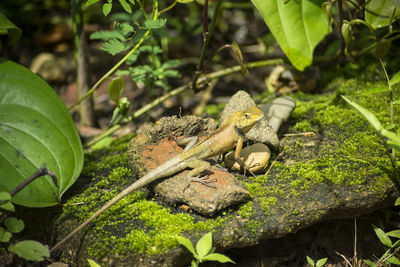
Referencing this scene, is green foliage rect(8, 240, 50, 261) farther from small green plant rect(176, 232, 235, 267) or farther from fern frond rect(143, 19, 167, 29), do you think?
fern frond rect(143, 19, 167, 29)

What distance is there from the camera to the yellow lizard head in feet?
10.9

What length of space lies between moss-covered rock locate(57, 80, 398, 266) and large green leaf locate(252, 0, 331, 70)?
0.91 meters

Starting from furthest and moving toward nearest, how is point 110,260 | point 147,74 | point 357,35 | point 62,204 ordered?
point 357,35, point 147,74, point 62,204, point 110,260

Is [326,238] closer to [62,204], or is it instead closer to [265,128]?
[265,128]

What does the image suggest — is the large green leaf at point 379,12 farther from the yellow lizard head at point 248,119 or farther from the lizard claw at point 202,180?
the lizard claw at point 202,180

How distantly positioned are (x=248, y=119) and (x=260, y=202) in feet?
2.60

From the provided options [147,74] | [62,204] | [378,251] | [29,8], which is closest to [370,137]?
[378,251]

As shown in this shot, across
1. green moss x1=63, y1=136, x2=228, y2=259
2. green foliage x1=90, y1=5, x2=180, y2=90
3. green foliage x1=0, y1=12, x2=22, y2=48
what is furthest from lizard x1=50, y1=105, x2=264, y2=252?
green foliage x1=0, y1=12, x2=22, y2=48

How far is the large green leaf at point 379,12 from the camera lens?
4102 mm

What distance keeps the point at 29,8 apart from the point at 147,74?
3367mm

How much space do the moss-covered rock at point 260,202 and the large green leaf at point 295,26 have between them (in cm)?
91

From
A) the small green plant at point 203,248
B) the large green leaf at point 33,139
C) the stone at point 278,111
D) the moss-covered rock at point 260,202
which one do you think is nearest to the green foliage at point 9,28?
the large green leaf at point 33,139

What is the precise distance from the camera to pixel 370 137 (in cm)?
370

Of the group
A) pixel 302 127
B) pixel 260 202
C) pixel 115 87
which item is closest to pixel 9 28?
pixel 115 87
